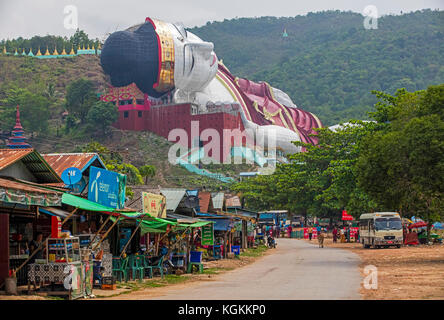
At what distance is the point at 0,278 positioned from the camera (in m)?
16.5

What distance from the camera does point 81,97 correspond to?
108m

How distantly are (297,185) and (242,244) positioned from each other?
27571 millimetres

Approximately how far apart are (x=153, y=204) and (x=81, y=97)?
85.3m

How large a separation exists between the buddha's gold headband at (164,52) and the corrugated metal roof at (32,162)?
233 ft

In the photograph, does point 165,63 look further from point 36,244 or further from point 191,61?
point 36,244

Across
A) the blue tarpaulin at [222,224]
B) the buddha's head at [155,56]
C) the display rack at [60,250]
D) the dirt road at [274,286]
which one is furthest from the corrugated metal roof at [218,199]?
the buddha's head at [155,56]

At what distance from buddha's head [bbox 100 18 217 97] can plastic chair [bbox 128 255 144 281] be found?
69.9 m

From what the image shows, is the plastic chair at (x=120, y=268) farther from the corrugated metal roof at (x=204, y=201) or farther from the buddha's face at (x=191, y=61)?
the buddha's face at (x=191, y=61)

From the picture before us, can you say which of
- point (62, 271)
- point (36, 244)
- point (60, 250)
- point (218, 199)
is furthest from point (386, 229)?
point (62, 271)

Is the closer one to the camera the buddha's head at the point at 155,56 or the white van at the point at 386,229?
the white van at the point at 386,229

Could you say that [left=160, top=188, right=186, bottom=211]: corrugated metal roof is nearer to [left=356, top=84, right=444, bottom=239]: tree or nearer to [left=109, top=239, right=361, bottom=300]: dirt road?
[left=109, top=239, right=361, bottom=300]: dirt road

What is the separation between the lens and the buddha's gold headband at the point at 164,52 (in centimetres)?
9025

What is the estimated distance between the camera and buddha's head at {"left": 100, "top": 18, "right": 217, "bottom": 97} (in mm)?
90812
